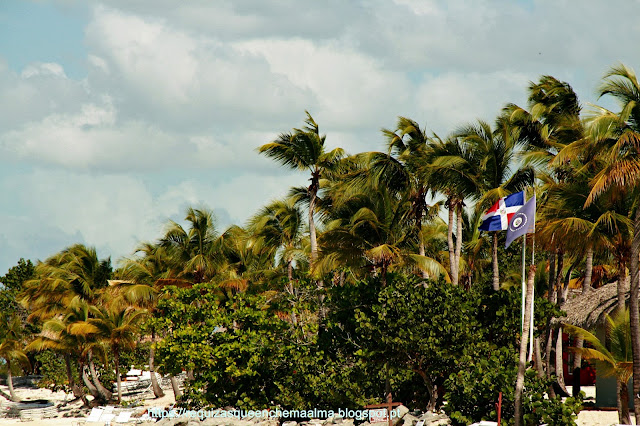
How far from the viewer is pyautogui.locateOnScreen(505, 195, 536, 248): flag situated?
54.1 ft

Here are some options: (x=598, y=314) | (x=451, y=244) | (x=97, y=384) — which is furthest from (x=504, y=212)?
(x=97, y=384)

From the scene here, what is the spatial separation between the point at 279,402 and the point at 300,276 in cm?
412

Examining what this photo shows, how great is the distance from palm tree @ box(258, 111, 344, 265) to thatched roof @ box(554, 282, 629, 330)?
9239mm

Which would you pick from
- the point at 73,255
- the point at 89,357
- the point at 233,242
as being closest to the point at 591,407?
the point at 233,242

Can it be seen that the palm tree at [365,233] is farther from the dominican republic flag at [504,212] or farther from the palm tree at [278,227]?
the palm tree at [278,227]

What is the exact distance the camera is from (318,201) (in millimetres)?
29250

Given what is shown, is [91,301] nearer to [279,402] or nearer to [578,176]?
[279,402]

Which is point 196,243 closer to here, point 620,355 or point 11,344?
point 11,344

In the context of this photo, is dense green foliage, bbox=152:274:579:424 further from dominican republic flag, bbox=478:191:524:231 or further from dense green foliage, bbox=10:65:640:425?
dominican republic flag, bbox=478:191:524:231

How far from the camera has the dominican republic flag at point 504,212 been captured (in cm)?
1742

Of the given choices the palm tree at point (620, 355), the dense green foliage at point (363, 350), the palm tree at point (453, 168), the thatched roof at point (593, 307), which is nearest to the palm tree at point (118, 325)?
the dense green foliage at point (363, 350)

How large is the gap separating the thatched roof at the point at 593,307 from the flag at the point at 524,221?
7.14 meters

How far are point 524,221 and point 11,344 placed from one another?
4002cm

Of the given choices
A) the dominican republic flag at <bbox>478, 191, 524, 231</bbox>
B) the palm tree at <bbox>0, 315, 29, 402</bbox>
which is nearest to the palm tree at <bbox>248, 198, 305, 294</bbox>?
the dominican republic flag at <bbox>478, 191, 524, 231</bbox>
